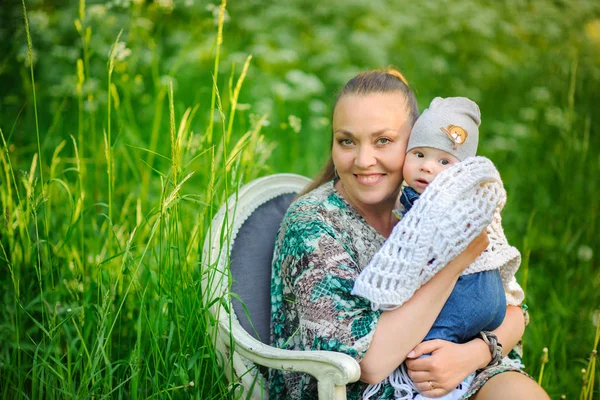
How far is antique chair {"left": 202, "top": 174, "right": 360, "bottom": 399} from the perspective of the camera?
69.0 inches

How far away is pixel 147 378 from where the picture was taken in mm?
2018

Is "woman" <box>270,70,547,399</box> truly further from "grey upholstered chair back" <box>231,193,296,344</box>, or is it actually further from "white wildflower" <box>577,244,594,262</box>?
"white wildflower" <box>577,244,594,262</box>

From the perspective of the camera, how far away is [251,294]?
2240 mm

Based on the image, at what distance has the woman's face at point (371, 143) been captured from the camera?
207 centimetres

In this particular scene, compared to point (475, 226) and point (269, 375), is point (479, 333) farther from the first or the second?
point (269, 375)

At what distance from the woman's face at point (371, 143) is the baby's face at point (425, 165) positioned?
95 mm

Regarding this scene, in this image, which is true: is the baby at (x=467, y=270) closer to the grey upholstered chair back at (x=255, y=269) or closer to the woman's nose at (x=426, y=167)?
the woman's nose at (x=426, y=167)

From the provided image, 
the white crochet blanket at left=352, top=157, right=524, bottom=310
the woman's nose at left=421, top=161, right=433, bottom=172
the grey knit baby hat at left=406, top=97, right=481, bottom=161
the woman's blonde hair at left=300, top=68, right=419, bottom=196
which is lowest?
the white crochet blanket at left=352, top=157, right=524, bottom=310

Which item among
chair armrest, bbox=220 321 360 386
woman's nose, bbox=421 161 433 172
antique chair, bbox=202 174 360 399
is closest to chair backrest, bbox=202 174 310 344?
antique chair, bbox=202 174 360 399

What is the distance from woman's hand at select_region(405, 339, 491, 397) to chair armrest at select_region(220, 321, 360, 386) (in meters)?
0.23

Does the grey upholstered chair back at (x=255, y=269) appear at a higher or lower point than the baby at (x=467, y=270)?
lower

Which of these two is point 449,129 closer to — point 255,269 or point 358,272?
point 358,272

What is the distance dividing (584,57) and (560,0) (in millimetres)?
850

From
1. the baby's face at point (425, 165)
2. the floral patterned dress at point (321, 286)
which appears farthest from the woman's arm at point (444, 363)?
the baby's face at point (425, 165)
